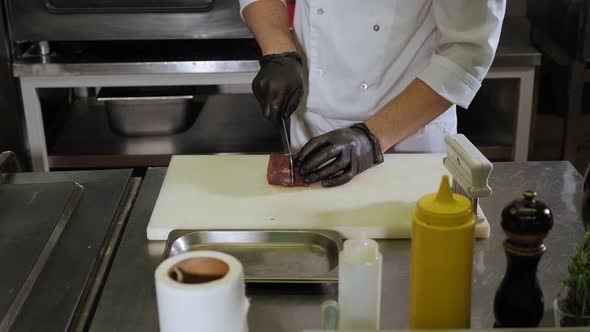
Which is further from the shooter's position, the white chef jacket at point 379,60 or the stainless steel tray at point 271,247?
the white chef jacket at point 379,60

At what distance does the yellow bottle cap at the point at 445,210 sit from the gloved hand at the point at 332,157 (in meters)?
0.51

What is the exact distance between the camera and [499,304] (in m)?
0.94

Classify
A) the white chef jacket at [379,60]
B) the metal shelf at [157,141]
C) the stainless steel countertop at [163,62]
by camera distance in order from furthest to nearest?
the metal shelf at [157,141]
the stainless steel countertop at [163,62]
the white chef jacket at [379,60]

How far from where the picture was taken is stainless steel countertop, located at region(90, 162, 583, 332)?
3.36 ft

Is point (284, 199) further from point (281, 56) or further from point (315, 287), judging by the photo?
point (281, 56)

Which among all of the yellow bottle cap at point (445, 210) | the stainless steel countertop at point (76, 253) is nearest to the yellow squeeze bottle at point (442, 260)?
the yellow bottle cap at point (445, 210)

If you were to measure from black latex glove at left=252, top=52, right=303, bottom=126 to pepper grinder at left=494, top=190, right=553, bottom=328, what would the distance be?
71 cm

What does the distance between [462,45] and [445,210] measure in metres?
0.73

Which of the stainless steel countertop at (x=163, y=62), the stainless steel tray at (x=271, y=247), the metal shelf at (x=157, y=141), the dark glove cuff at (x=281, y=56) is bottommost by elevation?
the metal shelf at (x=157, y=141)

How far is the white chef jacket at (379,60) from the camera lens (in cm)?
151

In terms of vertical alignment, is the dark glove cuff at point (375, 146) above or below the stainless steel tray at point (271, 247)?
above

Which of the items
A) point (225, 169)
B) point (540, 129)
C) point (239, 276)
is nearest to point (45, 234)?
point (225, 169)

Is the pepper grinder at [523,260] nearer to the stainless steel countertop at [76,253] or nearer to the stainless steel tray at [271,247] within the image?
the stainless steel tray at [271,247]

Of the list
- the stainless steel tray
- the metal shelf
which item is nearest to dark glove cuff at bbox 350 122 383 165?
the stainless steel tray
